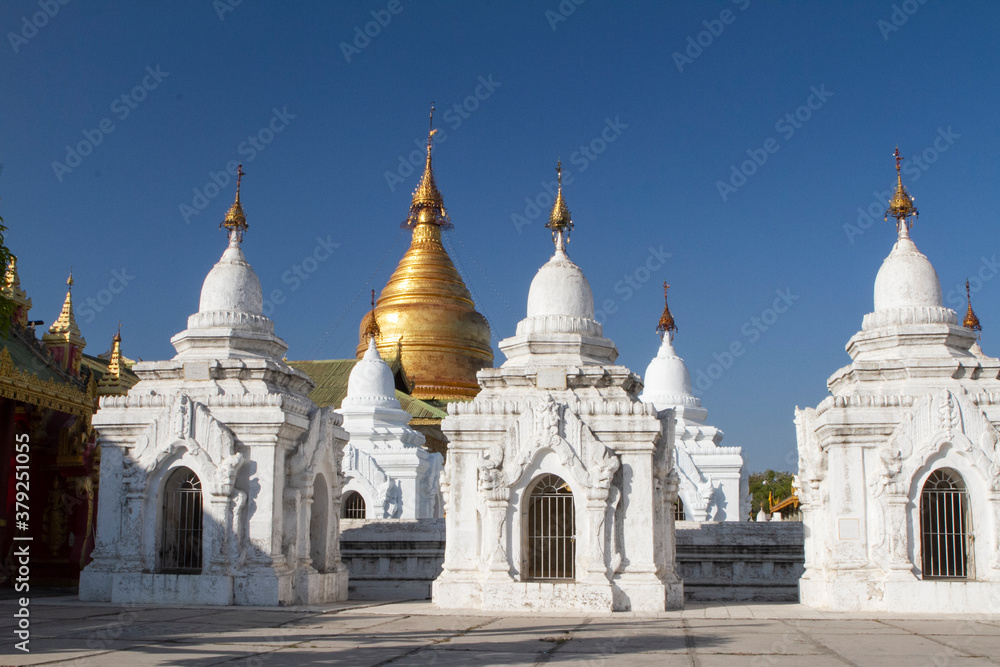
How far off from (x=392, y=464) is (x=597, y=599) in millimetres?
13616

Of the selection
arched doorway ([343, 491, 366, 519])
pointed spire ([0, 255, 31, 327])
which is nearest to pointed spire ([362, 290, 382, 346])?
arched doorway ([343, 491, 366, 519])

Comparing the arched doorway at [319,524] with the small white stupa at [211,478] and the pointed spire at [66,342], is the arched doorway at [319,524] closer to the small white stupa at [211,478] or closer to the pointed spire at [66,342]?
the small white stupa at [211,478]

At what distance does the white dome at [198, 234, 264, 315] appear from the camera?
1900 centimetres

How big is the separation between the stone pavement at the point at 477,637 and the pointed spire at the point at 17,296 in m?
10.3

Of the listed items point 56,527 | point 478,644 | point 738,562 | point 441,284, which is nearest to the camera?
point 478,644

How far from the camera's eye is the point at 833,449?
1698 centimetres

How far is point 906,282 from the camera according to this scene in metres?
18.6

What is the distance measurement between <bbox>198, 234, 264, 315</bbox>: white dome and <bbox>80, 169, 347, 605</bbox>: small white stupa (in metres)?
0.24

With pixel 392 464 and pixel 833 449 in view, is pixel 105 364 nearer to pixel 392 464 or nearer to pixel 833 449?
pixel 392 464

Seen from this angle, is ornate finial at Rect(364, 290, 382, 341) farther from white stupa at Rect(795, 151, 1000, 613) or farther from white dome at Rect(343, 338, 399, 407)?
white stupa at Rect(795, 151, 1000, 613)

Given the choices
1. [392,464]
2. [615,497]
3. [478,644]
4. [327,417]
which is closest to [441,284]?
[392,464]

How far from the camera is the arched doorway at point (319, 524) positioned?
1917 cm

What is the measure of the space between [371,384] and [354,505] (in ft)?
12.9

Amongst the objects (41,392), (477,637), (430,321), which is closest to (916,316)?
(477,637)
